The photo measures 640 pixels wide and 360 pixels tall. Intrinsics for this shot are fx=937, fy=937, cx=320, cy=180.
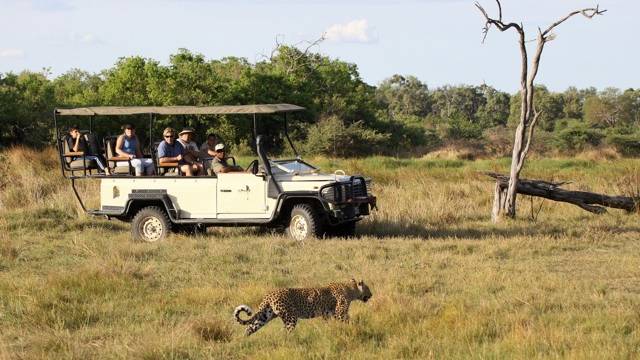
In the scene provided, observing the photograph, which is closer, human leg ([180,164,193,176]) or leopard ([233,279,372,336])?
leopard ([233,279,372,336])

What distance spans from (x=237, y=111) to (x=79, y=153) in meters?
2.82

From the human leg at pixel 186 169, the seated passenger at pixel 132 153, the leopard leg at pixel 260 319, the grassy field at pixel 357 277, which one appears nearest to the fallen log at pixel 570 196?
the grassy field at pixel 357 277

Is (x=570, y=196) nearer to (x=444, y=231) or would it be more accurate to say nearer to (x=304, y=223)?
(x=444, y=231)

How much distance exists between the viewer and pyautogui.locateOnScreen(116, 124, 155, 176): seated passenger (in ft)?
50.9

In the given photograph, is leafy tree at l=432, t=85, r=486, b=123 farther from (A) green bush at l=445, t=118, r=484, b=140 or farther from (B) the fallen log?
(B) the fallen log

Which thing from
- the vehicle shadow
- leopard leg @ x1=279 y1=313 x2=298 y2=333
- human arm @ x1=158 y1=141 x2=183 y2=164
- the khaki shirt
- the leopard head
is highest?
human arm @ x1=158 y1=141 x2=183 y2=164

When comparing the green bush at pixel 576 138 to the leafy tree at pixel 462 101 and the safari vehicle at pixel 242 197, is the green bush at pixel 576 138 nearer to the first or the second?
the safari vehicle at pixel 242 197

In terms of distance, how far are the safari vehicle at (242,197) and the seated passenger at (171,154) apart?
23 centimetres

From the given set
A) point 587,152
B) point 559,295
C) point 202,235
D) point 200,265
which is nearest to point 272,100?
point 587,152

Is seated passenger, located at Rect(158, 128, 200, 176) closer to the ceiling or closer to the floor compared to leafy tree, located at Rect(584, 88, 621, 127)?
Answer: closer to the floor

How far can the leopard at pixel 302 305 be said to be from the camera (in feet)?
25.3

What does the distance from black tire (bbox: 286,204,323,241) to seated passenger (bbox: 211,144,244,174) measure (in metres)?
1.28

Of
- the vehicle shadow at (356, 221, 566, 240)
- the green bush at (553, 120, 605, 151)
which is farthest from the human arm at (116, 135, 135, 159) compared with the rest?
the green bush at (553, 120, 605, 151)

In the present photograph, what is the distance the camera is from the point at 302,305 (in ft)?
26.0
